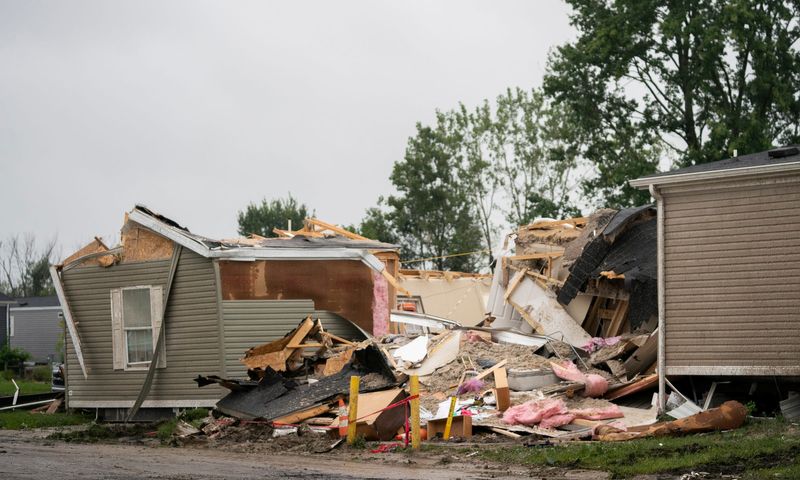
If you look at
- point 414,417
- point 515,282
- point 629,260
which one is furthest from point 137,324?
point 629,260

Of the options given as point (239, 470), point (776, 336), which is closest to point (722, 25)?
point (776, 336)

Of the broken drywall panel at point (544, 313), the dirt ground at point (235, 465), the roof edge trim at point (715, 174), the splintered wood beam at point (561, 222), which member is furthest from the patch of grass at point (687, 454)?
the splintered wood beam at point (561, 222)

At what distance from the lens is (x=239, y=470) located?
1198 centimetres

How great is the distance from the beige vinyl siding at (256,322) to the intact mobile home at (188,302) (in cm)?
2

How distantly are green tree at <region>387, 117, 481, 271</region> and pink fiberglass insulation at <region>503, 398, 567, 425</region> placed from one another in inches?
1505

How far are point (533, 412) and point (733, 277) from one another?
3.58m

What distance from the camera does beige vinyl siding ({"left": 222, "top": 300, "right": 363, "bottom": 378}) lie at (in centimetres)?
2036

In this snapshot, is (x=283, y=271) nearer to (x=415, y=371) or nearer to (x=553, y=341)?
(x=415, y=371)

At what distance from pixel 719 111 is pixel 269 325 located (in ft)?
64.1

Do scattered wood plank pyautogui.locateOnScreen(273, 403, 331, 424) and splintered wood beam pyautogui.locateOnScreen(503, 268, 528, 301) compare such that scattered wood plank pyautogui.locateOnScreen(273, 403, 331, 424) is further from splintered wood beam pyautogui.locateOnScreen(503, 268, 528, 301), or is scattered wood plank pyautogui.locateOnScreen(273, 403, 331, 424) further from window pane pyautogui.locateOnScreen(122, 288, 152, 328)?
splintered wood beam pyautogui.locateOnScreen(503, 268, 528, 301)

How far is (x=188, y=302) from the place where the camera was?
819 inches

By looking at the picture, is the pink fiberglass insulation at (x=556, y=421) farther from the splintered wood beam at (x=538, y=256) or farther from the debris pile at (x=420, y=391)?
the splintered wood beam at (x=538, y=256)

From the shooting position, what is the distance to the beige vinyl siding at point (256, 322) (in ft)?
66.8

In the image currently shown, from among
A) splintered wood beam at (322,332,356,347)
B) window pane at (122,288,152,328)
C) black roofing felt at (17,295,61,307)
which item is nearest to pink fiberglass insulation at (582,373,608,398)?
splintered wood beam at (322,332,356,347)
